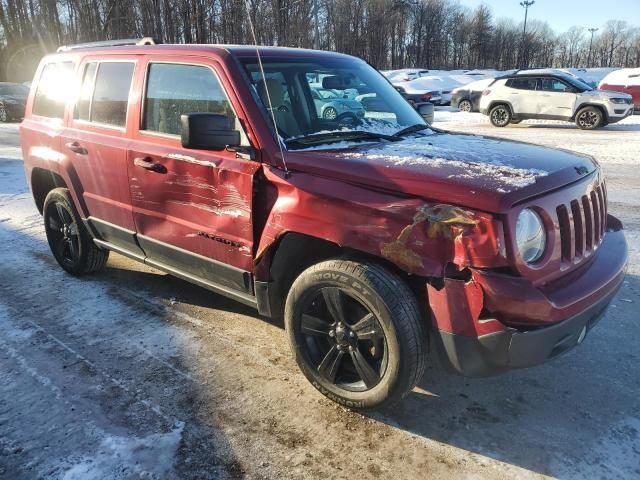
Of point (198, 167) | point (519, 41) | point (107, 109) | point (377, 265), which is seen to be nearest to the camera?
point (377, 265)

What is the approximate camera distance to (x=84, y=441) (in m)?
2.63

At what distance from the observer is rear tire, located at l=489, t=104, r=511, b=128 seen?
17156 millimetres

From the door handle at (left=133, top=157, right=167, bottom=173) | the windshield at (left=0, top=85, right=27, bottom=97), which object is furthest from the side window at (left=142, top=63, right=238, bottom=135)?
the windshield at (left=0, top=85, right=27, bottom=97)

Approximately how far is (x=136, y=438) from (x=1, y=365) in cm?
130

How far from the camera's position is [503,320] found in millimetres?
2332

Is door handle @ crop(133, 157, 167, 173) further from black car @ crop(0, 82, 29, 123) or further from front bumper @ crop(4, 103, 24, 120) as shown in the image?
front bumper @ crop(4, 103, 24, 120)

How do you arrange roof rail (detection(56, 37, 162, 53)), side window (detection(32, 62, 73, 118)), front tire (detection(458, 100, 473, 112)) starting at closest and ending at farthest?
roof rail (detection(56, 37, 162, 53)) < side window (detection(32, 62, 73, 118)) < front tire (detection(458, 100, 473, 112))

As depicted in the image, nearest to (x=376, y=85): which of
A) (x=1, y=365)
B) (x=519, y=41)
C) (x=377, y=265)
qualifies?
(x=377, y=265)

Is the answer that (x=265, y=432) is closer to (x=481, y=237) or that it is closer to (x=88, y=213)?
(x=481, y=237)

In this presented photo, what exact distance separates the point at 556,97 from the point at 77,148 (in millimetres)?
15505

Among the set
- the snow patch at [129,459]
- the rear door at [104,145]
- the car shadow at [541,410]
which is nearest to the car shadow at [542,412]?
the car shadow at [541,410]

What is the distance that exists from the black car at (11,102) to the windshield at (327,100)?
71.1 feet

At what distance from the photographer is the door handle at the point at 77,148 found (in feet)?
13.8

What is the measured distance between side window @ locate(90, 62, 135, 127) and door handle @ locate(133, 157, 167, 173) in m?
0.38
